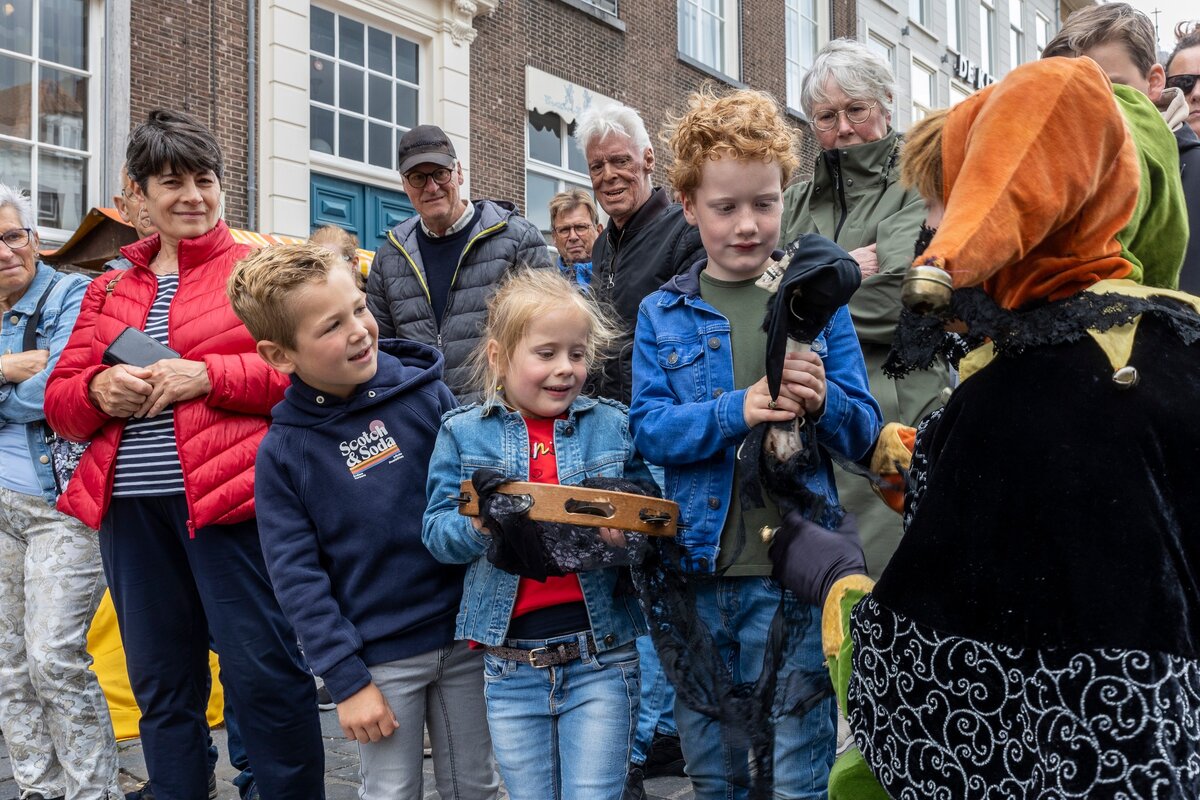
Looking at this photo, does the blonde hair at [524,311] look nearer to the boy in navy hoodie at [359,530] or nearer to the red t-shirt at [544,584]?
the red t-shirt at [544,584]

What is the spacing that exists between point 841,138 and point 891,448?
159 cm

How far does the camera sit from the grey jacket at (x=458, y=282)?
4.09 m

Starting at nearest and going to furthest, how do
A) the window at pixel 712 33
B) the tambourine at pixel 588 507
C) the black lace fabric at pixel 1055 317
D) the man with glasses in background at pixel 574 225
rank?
the black lace fabric at pixel 1055 317, the tambourine at pixel 588 507, the man with glasses in background at pixel 574 225, the window at pixel 712 33

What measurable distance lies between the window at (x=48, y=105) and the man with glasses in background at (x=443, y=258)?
197 inches

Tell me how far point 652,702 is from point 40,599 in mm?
2032

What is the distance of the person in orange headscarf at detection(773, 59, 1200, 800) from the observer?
140 centimetres

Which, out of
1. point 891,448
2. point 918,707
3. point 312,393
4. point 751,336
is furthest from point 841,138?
point 918,707

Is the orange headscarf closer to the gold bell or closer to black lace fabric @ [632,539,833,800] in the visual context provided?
the gold bell

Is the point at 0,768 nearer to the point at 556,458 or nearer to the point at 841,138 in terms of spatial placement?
the point at 556,458

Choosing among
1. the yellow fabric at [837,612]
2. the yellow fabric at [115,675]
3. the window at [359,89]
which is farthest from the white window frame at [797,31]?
the yellow fabric at [837,612]

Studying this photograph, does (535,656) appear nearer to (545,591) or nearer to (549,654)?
(549,654)

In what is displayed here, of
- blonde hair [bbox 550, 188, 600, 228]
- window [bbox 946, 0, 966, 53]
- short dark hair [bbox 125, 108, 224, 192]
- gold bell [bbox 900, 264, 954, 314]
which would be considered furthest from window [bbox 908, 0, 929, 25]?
gold bell [bbox 900, 264, 954, 314]

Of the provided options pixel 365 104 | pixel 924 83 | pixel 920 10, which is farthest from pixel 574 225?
pixel 920 10

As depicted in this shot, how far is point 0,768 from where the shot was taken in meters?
3.93
